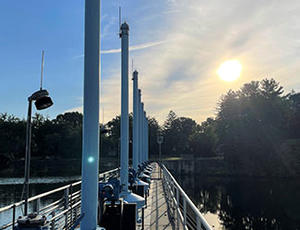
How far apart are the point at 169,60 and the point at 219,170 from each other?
3690 cm

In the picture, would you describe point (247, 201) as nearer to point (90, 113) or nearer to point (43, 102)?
point (90, 113)

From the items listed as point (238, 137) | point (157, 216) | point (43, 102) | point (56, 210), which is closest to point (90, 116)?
point (43, 102)

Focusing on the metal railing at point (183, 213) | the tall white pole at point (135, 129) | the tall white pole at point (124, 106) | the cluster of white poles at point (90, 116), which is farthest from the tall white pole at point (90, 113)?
the tall white pole at point (135, 129)

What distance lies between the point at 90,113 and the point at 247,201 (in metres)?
29.9

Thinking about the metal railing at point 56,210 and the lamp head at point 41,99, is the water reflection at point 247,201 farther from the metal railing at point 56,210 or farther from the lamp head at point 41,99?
the lamp head at point 41,99

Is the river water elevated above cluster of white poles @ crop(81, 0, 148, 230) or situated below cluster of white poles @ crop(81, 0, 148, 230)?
below

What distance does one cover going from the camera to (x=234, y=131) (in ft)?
158

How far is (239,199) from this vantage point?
1221 inches

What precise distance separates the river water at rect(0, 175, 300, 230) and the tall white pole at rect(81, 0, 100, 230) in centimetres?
1265

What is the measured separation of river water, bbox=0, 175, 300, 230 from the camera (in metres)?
24.0

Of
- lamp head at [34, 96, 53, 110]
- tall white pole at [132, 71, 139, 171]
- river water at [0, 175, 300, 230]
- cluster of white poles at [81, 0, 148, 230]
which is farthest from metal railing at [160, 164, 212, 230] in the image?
river water at [0, 175, 300, 230]

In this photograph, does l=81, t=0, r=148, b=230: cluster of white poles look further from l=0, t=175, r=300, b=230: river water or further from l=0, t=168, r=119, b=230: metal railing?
l=0, t=175, r=300, b=230: river water

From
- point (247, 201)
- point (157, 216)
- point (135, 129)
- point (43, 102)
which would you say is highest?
point (135, 129)

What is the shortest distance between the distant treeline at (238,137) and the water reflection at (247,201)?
3868 millimetres
